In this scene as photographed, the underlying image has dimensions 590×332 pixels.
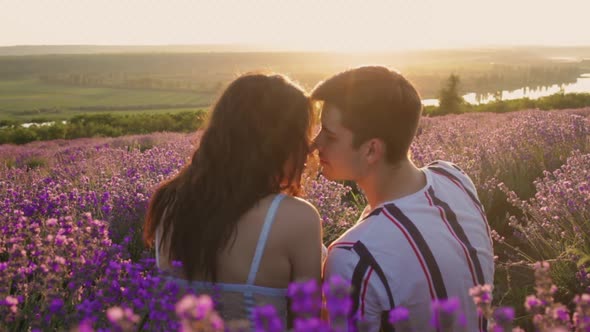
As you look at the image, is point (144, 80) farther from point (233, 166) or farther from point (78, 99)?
point (233, 166)

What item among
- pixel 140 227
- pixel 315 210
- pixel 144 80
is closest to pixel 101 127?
pixel 140 227

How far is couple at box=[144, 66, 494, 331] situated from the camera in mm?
2000

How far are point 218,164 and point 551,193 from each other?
2509 mm

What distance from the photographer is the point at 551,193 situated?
3645 millimetres

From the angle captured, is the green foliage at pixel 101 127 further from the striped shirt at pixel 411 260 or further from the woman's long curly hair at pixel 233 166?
the striped shirt at pixel 411 260

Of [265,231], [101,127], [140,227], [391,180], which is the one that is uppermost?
[391,180]

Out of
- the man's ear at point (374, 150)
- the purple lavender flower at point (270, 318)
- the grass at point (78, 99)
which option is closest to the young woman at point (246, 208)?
the man's ear at point (374, 150)

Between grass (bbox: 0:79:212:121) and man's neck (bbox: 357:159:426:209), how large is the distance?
51524 millimetres

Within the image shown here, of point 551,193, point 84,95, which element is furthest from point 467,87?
point 551,193

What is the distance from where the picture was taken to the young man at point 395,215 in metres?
1.97

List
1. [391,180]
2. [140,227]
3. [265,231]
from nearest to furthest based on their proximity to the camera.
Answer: [265,231], [391,180], [140,227]

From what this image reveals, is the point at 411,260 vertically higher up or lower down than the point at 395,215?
lower down

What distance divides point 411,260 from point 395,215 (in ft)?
0.59

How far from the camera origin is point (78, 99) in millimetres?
70375
